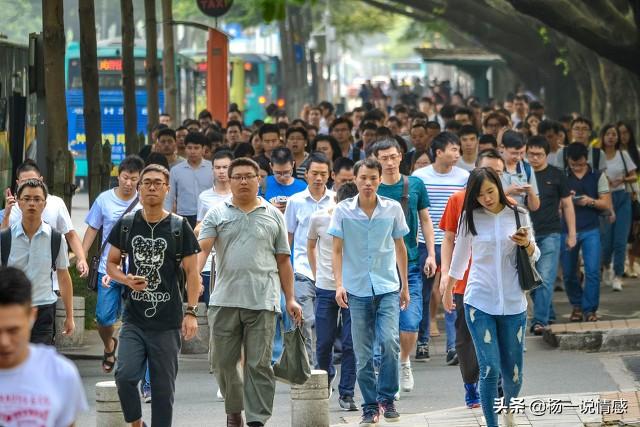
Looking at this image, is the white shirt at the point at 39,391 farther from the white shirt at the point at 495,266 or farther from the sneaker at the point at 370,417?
the sneaker at the point at 370,417

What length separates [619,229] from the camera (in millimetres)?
16438

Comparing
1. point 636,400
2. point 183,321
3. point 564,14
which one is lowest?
point 636,400

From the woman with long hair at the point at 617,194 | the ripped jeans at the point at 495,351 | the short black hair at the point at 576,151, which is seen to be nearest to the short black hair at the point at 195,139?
the short black hair at the point at 576,151

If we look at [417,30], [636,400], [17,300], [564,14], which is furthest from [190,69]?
[17,300]

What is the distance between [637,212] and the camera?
54.6 feet

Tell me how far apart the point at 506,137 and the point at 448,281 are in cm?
353

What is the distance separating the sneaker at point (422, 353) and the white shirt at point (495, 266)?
4.05 m

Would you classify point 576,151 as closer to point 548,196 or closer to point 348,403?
point 548,196

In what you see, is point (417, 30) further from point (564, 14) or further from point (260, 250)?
point (260, 250)

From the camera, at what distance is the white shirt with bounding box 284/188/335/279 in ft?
35.7

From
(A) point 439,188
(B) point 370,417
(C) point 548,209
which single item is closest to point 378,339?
(B) point 370,417

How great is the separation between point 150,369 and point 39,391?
3822mm

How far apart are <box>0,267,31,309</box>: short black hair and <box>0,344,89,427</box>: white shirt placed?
152 millimetres

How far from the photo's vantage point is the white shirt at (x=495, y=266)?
8586 mm
